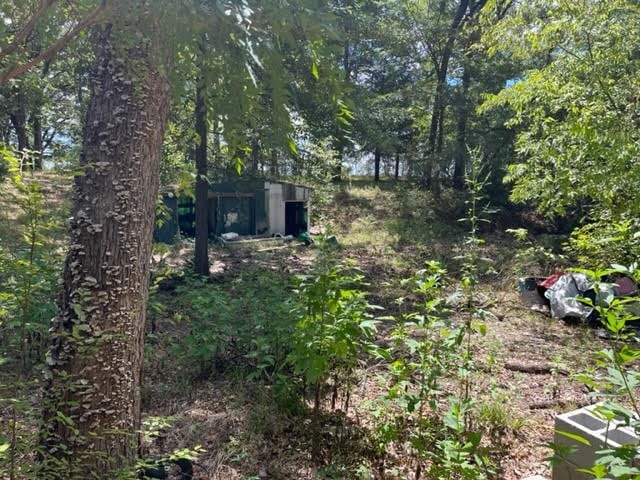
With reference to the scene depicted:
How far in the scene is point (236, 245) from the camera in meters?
12.3

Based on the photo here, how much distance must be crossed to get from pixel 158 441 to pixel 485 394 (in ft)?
7.96

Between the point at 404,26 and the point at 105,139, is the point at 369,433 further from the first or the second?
the point at 404,26

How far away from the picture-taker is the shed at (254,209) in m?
12.7

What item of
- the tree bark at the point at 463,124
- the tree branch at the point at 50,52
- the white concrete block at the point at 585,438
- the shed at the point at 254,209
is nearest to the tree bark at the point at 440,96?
the tree bark at the point at 463,124

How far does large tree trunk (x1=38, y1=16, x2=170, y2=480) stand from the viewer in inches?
67.7

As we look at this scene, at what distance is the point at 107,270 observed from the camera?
1.81 meters

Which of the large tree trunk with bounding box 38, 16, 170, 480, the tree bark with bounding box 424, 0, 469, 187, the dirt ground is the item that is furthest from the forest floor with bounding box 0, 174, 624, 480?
the tree bark with bounding box 424, 0, 469, 187

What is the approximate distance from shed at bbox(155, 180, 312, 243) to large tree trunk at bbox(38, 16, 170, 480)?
34.1ft

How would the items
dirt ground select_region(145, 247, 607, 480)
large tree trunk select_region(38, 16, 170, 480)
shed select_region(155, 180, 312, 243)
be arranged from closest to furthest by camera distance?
large tree trunk select_region(38, 16, 170, 480)
dirt ground select_region(145, 247, 607, 480)
shed select_region(155, 180, 312, 243)

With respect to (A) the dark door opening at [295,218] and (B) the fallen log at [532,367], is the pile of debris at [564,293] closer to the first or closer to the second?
(B) the fallen log at [532,367]

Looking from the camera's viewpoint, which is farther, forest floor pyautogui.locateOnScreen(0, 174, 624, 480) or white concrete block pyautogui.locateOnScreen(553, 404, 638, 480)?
forest floor pyautogui.locateOnScreen(0, 174, 624, 480)

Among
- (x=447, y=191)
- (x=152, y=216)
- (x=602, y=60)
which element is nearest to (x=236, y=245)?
(x=447, y=191)

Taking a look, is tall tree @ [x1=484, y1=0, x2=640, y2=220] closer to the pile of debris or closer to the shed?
the pile of debris

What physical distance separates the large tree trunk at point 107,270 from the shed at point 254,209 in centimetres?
1041
